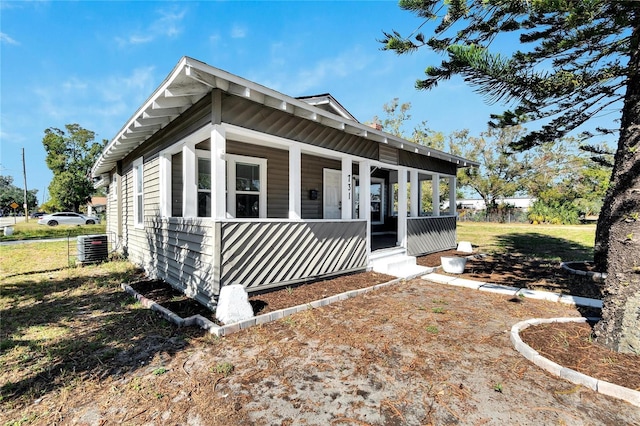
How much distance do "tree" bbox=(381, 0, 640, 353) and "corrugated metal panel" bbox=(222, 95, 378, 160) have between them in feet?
6.66

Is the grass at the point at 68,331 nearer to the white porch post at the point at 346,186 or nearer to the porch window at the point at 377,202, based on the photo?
the white porch post at the point at 346,186

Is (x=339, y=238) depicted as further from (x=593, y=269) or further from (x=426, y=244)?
(x=593, y=269)

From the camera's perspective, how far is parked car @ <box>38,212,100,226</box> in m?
24.7

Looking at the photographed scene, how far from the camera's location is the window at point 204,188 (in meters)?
6.43

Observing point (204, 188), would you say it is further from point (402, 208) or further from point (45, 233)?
Result: point (45, 233)

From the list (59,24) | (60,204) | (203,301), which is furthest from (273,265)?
(60,204)

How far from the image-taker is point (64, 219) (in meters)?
25.5

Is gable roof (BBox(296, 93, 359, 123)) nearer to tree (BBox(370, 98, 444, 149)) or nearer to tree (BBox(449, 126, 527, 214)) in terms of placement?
tree (BBox(449, 126, 527, 214))

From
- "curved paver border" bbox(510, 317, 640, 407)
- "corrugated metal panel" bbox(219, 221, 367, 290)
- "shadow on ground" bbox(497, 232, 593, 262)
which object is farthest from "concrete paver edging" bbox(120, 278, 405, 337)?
"shadow on ground" bbox(497, 232, 593, 262)

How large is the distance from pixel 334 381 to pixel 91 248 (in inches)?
336

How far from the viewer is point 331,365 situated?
8.99 ft

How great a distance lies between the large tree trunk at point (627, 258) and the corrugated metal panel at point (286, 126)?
410cm

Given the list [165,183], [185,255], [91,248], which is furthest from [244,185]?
[91,248]

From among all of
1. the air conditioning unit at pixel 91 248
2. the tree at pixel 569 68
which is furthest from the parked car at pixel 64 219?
the tree at pixel 569 68
